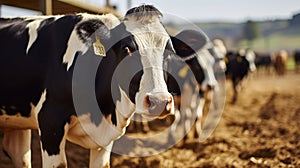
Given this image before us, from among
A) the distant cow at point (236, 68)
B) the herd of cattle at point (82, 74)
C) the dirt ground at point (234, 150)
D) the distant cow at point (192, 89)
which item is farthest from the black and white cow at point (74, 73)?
the distant cow at point (236, 68)

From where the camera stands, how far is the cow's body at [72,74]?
3.28 m

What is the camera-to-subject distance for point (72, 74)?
11.3ft

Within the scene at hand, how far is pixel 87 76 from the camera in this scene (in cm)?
350

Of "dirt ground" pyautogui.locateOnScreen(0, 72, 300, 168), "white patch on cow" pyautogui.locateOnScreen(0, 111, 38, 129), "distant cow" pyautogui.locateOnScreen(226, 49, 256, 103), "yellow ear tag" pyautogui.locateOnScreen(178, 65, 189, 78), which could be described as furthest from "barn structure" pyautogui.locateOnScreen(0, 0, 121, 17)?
"distant cow" pyautogui.locateOnScreen(226, 49, 256, 103)

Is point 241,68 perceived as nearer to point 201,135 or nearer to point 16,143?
point 201,135

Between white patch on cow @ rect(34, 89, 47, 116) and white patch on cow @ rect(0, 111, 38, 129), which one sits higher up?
white patch on cow @ rect(34, 89, 47, 116)

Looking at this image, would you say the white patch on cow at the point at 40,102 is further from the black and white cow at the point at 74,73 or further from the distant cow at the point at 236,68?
the distant cow at the point at 236,68

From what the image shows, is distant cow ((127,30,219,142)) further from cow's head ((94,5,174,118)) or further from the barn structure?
cow's head ((94,5,174,118))

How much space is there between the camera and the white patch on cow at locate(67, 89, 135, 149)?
11.4 ft

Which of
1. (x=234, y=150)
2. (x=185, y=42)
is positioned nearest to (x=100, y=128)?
(x=185, y=42)

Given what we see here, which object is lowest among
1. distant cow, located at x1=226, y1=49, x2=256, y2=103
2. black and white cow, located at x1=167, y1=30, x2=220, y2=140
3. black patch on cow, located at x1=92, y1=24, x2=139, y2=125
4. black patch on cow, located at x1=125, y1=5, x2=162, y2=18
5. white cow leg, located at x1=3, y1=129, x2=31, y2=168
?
distant cow, located at x1=226, y1=49, x2=256, y2=103

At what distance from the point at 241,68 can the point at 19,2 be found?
395 inches

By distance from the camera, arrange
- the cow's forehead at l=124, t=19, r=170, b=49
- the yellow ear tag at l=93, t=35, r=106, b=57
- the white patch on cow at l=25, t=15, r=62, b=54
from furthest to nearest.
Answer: the white patch on cow at l=25, t=15, r=62, b=54 < the yellow ear tag at l=93, t=35, r=106, b=57 < the cow's forehead at l=124, t=19, r=170, b=49

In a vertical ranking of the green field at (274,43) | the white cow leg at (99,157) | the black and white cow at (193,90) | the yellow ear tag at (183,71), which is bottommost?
the green field at (274,43)
